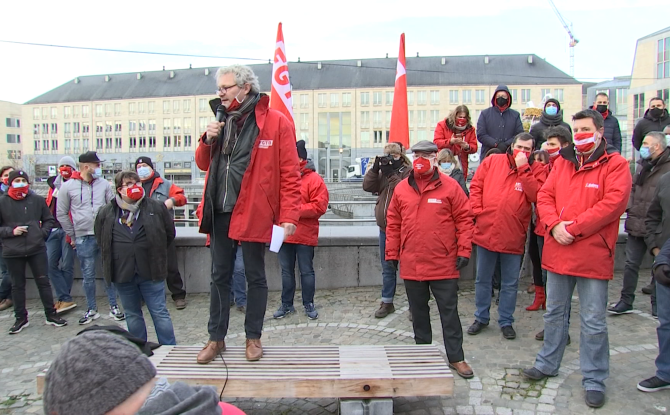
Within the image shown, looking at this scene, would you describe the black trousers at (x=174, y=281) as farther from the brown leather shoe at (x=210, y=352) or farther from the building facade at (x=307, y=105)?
the building facade at (x=307, y=105)

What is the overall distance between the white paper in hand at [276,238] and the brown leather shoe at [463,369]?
202 cm

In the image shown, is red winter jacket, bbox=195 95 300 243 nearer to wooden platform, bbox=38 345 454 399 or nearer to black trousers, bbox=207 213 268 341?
black trousers, bbox=207 213 268 341

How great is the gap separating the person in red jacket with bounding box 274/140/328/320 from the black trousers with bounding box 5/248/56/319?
2957 millimetres

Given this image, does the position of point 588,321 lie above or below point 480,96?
below

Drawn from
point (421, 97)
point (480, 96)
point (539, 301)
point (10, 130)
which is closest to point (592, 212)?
point (539, 301)

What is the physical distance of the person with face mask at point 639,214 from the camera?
19.5 ft

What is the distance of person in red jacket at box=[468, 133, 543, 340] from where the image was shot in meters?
5.24

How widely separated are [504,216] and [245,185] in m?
2.86

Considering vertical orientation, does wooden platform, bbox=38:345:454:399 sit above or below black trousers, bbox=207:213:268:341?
below

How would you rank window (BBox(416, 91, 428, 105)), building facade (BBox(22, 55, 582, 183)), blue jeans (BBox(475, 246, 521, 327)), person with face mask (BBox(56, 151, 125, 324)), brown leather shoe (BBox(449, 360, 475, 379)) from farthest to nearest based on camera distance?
window (BBox(416, 91, 428, 105)), building facade (BBox(22, 55, 582, 183)), person with face mask (BBox(56, 151, 125, 324)), blue jeans (BBox(475, 246, 521, 327)), brown leather shoe (BBox(449, 360, 475, 379))

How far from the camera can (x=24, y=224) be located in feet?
21.0

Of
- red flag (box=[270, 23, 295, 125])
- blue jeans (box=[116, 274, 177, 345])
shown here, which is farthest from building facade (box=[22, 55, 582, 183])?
blue jeans (box=[116, 274, 177, 345])

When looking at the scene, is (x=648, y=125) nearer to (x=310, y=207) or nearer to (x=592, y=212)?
(x=592, y=212)

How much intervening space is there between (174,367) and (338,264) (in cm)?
418
